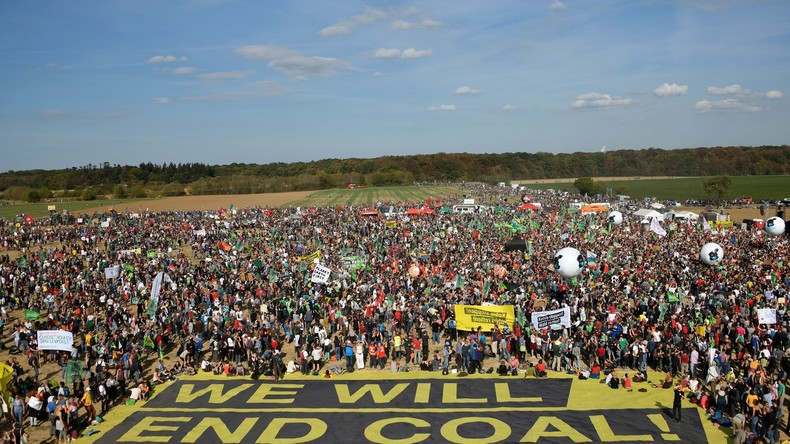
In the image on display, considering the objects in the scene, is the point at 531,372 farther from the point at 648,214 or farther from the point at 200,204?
the point at 200,204

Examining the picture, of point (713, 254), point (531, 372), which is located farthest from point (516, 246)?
point (531, 372)

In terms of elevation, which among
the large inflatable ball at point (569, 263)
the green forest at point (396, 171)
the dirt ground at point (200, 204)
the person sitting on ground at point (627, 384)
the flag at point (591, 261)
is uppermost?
the green forest at point (396, 171)

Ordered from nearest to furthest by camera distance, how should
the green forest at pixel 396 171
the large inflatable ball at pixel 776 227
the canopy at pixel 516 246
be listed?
the canopy at pixel 516 246 < the large inflatable ball at pixel 776 227 < the green forest at pixel 396 171

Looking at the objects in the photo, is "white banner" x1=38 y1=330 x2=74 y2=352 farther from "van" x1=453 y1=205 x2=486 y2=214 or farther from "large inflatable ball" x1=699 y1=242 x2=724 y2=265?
"van" x1=453 y1=205 x2=486 y2=214

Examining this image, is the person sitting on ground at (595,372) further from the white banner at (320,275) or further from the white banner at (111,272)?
the white banner at (111,272)

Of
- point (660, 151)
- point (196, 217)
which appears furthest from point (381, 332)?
point (660, 151)

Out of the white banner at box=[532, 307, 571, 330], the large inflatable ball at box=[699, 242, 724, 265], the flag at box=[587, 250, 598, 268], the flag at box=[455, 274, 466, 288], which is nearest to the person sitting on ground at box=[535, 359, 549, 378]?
the white banner at box=[532, 307, 571, 330]

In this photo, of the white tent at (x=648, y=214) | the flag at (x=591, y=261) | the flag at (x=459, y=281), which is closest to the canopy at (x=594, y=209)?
the white tent at (x=648, y=214)
